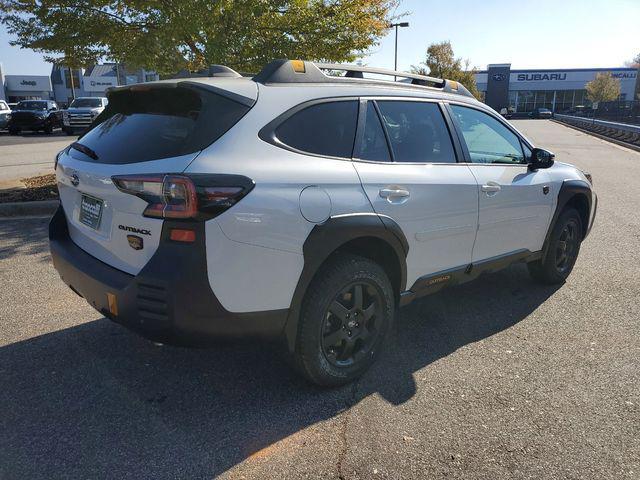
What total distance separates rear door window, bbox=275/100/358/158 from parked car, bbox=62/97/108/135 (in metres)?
23.8

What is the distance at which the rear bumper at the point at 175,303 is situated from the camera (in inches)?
99.5

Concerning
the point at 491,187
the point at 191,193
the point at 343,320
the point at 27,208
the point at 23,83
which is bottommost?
the point at 27,208

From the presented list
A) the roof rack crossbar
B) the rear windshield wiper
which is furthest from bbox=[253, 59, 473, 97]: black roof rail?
the rear windshield wiper

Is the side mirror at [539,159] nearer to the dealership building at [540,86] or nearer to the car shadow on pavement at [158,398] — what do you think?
the car shadow on pavement at [158,398]

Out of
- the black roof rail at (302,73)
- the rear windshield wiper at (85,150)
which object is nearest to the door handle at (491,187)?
the black roof rail at (302,73)

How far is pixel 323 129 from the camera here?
315cm

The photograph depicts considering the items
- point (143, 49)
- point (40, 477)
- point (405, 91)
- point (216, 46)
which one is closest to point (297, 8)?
point (216, 46)

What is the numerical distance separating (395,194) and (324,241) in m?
0.65

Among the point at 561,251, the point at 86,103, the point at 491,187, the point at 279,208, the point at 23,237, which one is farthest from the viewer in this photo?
the point at 86,103

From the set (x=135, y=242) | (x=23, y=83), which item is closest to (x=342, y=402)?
(x=135, y=242)

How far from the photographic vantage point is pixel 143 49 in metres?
9.43

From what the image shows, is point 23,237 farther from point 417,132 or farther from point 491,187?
point 491,187

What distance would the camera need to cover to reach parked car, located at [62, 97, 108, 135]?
979 inches

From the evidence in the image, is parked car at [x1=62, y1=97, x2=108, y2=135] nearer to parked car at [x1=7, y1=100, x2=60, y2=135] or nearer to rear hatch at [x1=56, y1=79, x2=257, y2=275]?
parked car at [x1=7, y1=100, x2=60, y2=135]
